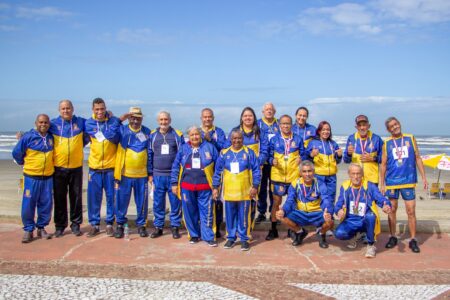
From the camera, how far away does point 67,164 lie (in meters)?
6.19

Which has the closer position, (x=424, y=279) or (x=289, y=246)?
(x=424, y=279)

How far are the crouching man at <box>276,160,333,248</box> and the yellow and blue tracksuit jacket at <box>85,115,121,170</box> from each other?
2.61m

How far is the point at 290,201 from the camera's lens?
5.85 m

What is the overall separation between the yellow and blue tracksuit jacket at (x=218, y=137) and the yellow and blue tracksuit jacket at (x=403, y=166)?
7.83 ft

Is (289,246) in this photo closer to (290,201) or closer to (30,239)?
(290,201)

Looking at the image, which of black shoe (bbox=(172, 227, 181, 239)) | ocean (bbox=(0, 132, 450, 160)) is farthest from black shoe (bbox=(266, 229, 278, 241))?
ocean (bbox=(0, 132, 450, 160))

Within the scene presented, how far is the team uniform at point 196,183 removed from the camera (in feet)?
19.5

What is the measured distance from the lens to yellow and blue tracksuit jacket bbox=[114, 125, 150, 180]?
20.2 feet

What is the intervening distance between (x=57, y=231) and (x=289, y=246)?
3490 mm

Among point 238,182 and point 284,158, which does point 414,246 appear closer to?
point 284,158

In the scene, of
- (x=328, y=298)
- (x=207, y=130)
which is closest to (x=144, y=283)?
(x=328, y=298)

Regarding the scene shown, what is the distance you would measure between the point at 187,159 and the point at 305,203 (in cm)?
177

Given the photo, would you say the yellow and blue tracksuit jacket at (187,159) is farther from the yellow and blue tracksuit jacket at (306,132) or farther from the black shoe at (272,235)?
the yellow and blue tracksuit jacket at (306,132)

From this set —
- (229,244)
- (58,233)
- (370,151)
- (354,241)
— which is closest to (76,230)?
(58,233)
